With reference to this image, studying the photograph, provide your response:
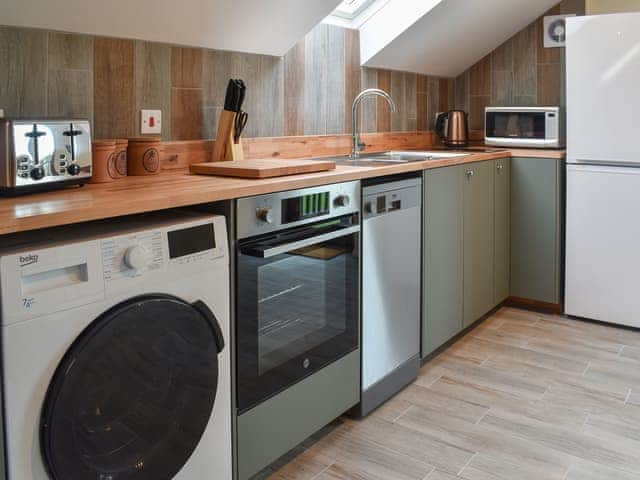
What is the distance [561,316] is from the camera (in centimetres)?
376

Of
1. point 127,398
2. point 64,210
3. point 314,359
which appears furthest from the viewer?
point 314,359

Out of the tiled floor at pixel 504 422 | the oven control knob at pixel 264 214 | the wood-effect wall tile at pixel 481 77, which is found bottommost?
the tiled floor at pixel 504 422

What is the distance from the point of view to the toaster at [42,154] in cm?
158

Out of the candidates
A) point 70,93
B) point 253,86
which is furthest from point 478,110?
point 70,93

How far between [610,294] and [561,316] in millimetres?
329

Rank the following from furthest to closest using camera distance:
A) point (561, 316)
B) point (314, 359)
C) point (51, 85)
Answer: point (561, 316), point (314, 359), point (51, 85)

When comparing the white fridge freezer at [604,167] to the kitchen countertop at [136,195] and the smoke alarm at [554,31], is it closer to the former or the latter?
the smoke alarm at [554,31]

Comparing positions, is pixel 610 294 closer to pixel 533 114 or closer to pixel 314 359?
pixel 533 114

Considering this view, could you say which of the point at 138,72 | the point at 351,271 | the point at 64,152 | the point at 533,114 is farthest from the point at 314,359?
the point at 533,114

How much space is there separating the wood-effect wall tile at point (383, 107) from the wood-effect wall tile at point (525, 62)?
108 centimetres

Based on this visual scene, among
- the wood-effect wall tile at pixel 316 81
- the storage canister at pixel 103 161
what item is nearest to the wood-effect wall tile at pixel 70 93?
the storage canister at pixel 103 161

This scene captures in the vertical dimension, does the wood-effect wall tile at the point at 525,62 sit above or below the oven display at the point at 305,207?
above

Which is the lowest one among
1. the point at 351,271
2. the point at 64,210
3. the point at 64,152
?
the point at 351,271

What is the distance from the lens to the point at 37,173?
65.2 inches
